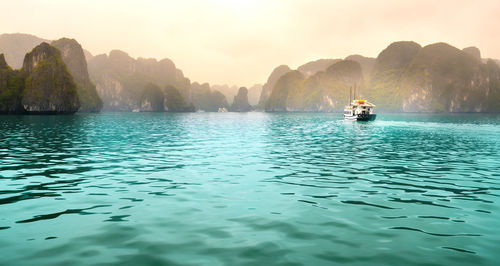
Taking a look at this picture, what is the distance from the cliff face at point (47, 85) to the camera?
138000 millimetres

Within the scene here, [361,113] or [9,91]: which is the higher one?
[9,91]

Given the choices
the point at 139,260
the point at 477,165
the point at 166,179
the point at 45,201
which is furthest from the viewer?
the point at 477,165

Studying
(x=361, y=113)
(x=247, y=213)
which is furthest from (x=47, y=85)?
(x=247, y=213)

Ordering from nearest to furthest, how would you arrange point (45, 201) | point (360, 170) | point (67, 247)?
point (67, 247), point (45, 201), point (360, 170)

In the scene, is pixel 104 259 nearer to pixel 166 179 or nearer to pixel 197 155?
pixel 166 179

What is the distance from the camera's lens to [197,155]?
26.8m

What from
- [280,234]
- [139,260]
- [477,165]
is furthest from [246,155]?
[139,260]

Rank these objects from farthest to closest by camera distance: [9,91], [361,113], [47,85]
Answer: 1. [47,85]
2. [9,91]
3. [361,113]

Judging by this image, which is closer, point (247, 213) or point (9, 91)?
point (247, 213)

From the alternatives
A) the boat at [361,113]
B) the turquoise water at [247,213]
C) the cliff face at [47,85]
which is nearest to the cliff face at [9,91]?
the cliff face at [47,85]

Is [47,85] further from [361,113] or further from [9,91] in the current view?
[361,113]

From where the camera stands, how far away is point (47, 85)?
143875mm

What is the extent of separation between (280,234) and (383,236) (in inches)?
107

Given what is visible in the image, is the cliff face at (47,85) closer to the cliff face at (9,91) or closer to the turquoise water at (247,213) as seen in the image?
the cliff face at (9,91)
